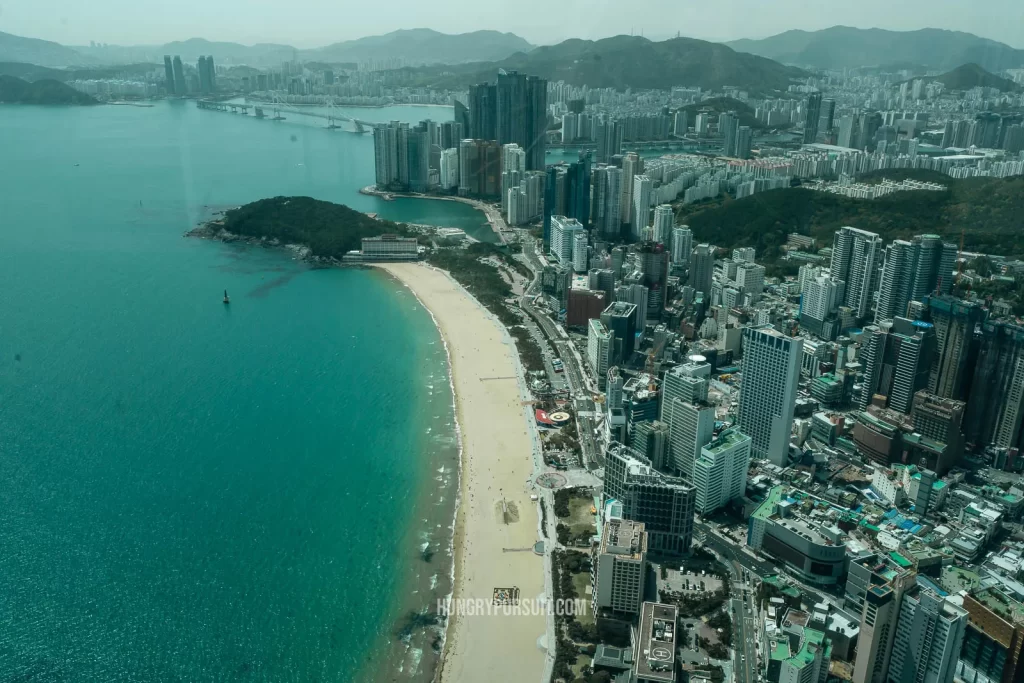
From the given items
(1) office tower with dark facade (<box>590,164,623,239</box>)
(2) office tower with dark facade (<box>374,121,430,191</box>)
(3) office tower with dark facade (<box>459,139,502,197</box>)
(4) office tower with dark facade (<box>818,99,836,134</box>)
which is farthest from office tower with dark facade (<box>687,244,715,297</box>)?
(4) office tower with dark facade (<box>818,99,836,134</box>)

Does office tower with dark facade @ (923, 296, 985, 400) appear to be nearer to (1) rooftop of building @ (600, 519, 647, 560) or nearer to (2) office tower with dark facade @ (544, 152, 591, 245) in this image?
(1) rooftop of building @ (600, 519, 647, 560)

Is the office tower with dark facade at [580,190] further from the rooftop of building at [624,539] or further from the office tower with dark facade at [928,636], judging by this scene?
the office tower with dark facade at [928,636]

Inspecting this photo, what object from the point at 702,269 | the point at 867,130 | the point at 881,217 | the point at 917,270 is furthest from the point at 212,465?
the point at 867,130

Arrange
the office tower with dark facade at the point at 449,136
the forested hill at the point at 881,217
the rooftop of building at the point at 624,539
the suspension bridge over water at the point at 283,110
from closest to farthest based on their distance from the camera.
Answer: the rooftop of building at the point at 624,539 < the forested hill at the point at 881,217 < the office tower with dark facade at the point at 449,136 < the suspension bridge over water at the point at 283,110

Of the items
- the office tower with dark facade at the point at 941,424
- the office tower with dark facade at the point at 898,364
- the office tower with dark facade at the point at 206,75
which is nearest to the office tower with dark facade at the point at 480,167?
the office tower with dark facade at the point at 898,364

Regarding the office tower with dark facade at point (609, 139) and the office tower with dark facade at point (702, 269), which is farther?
the office tower with dark facade at point (609, 139)

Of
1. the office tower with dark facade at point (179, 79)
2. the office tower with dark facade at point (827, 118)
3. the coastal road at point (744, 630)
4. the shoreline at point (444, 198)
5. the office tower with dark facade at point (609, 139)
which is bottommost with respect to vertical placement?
the coastal road at point (744, 630)

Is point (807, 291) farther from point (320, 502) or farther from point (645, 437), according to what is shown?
point (320, 502)
